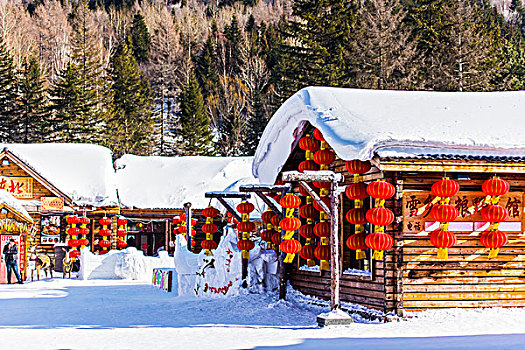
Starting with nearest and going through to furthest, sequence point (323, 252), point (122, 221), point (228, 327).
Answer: point (228, 327), point (323, 252), point (122, 221)

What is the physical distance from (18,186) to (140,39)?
5111 centimetres

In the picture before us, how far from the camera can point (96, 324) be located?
43.1 ft

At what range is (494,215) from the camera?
40.3 feet

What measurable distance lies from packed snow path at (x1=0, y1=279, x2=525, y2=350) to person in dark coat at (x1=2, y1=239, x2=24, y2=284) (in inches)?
248

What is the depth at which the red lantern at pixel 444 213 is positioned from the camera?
12.0 metres

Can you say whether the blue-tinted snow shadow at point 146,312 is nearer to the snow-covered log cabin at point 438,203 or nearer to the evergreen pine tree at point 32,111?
the snow-covered log cabin at point 438,203

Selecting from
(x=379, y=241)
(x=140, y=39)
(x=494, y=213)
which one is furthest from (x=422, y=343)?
(x=140, y=39)

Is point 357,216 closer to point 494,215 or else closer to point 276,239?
point 494,215

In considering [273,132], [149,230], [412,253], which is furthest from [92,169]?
[412,253]

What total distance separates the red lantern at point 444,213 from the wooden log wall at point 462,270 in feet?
2.05

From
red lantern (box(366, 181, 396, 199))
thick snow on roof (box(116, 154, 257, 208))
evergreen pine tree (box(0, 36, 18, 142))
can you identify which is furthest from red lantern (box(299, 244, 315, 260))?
Answer: evergreen pine tree (box(0, 36, 18, 142))

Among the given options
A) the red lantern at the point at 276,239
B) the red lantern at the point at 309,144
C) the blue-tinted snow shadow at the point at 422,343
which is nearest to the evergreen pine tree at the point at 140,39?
the red lantern at the point at 276,239

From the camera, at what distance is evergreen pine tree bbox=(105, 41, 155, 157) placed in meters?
56.3

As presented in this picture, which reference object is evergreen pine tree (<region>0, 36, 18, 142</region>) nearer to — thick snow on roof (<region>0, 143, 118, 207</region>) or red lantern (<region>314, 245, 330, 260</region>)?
thick snow on roof (<region>0, 143, 118, 207</region>)
